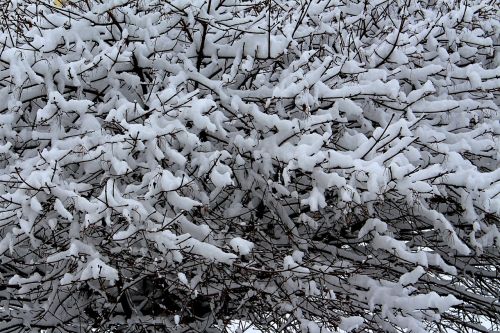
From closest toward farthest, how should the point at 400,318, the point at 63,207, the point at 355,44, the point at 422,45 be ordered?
1. the point at 63,207
2. the point at 400,318
3. the point at 355,44
4. the point at 422,45

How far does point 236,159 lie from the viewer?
404 cm

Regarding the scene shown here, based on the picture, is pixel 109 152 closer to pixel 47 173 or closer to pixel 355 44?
pixel 47 173

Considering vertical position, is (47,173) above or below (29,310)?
above

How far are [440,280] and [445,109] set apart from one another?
4.83 feet

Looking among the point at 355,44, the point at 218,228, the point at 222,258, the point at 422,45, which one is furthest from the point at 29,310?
the point at 422,45

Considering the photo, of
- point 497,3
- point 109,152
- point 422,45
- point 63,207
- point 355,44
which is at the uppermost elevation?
point 497,3

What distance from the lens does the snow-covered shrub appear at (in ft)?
11.8

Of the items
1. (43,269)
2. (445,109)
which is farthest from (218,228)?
(445,109)

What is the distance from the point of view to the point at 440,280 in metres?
5.00

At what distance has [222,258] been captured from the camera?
3529mm

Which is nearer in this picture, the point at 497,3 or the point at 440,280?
the point at 440,280

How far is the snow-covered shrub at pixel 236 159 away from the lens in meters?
3.61

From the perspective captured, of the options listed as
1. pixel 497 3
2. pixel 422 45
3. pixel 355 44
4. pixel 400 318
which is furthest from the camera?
pixel 497 3

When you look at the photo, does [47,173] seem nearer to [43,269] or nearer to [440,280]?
[43,269]
